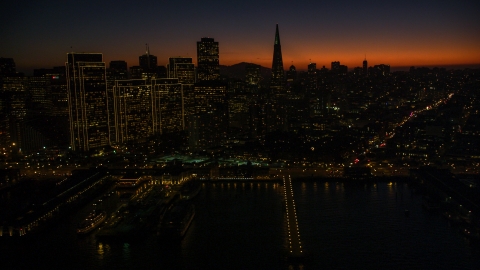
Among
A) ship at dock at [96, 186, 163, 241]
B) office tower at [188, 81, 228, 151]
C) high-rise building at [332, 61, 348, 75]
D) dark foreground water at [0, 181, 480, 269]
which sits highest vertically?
high-rise building at [332, 61, 348, 75]

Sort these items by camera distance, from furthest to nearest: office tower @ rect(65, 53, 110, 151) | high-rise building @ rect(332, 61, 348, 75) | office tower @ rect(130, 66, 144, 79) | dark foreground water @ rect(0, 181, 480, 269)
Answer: high-rise building @ rect(332, 61, 348, 75), office tower @ rect(130, 66, 144, 79), office tower @ rect(65, 53, 110, 151), dark foreground water @ rect(0, 181, 480, 269)

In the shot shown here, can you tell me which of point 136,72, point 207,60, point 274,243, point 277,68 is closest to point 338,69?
point 277,68

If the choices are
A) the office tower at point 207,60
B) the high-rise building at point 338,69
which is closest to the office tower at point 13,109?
the office tower at point 207,60

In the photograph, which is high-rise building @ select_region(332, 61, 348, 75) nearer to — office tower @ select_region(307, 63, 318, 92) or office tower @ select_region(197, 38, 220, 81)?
office tower @ select_region(307, 63, 318, 92)

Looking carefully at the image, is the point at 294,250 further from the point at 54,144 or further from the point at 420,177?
the point at 54,144

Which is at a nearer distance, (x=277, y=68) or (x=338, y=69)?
(x=277, y=68)

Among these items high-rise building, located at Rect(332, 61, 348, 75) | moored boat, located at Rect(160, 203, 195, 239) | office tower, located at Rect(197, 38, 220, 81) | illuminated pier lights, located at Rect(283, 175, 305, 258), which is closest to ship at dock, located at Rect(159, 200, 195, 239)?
moored boat, located at Rect(160, 203, 195, 239)

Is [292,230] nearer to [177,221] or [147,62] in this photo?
[177,221]
